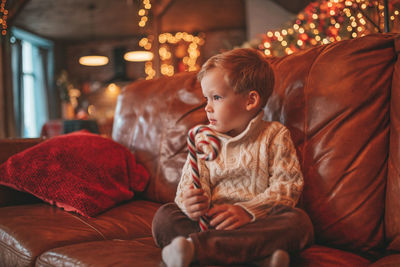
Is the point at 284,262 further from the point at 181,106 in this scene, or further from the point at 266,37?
the point at 266,37

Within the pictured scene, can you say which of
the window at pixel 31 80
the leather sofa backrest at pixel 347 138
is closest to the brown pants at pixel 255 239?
the leather sofa backrest at pixel 347 138

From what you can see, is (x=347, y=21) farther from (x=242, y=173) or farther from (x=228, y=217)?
(x=228, y=217)

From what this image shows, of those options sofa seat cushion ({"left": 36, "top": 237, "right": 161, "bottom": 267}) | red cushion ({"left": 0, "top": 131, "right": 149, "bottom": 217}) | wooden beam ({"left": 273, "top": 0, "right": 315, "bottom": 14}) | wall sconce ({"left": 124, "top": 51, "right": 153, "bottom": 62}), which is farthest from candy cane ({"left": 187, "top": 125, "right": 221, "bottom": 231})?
wall sconce ({"left": 124, "top": 51, "right": 153, "bottom": 62})

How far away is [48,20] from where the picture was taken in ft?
27.5

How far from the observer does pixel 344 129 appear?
1289mm

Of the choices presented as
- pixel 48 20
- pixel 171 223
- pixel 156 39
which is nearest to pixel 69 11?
pixel 48 20

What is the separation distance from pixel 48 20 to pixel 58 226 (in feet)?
26.1

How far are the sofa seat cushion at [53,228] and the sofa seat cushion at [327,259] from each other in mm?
641

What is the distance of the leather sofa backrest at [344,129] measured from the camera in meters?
1.22

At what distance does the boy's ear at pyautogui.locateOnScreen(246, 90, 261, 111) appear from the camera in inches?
50.9

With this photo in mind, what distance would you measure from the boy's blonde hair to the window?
27.2 feet

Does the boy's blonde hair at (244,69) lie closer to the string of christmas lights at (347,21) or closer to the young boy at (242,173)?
the young boy at (242,173)

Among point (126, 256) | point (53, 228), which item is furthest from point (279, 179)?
point (53, 228)

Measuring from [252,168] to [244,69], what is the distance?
1.07 ft
